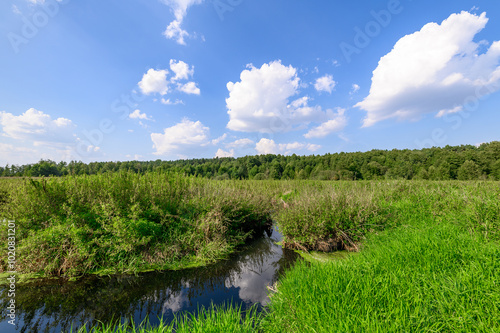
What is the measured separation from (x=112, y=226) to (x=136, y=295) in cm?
186

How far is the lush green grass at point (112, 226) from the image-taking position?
4.26m

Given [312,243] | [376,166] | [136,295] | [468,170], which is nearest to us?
[136,295]

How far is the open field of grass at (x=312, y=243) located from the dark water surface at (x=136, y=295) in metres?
0.40

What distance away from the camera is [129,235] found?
4.68 m

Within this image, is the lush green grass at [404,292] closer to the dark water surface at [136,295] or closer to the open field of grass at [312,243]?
the open field of grass at [312,243]

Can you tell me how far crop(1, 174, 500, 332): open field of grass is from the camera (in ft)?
7.37

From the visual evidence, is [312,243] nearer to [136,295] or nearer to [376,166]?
[136,295]

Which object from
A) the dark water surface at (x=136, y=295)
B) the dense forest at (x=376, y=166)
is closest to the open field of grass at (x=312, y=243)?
the dark water surface at (x=136, y=295)

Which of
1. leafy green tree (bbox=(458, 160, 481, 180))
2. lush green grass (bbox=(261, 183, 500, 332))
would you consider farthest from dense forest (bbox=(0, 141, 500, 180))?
lush green grass (bbox=(261, 183, 500, 332))

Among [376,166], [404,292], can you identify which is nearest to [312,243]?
[404,292]

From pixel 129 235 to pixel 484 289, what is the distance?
20.4 ft

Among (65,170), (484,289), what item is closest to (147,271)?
(65,170)

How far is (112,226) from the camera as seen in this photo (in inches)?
186

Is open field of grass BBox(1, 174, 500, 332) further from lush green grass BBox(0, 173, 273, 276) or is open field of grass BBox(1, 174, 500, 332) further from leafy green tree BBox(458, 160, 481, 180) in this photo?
leafy green tree BBox(458, 160, 481, 180)
